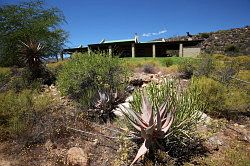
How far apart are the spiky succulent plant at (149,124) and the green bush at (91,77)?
9.97 feet

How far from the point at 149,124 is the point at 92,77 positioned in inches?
162

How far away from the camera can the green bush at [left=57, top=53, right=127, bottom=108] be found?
8621 millimetres

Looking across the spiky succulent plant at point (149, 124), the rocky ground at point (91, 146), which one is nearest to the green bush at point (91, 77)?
the rocky ground at point (91, 146)

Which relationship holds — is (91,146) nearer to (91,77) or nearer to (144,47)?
(91,77)

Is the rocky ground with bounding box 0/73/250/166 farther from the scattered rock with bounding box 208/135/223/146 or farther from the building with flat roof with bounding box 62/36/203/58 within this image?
the building with flat roof with bounding box 62/36/203/58

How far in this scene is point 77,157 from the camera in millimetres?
5637

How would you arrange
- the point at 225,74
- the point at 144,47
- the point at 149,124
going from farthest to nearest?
1. the point at 144,47
2. the point at 225,74
3. the point at 149,124

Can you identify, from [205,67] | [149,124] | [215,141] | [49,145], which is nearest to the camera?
[149,124]

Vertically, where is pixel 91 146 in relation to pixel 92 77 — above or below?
below

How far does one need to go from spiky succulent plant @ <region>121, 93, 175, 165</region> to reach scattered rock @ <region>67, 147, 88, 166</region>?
1.18m

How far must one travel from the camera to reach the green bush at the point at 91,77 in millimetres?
8621

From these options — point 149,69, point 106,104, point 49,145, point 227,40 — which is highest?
point 227,40

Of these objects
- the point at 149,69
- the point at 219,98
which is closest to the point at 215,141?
the point at 219,98

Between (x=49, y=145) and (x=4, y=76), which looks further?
(x=4, y=76)
